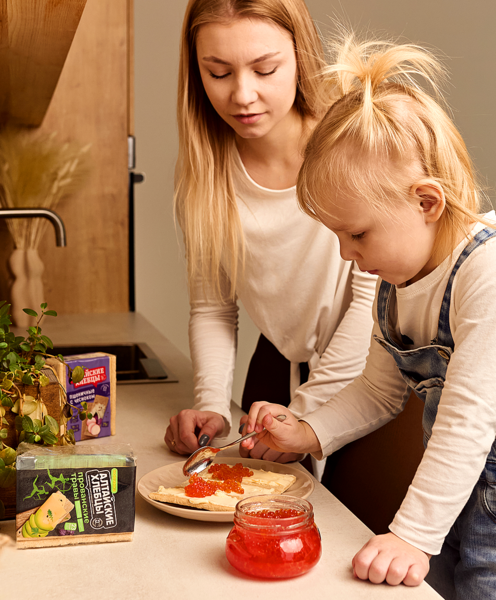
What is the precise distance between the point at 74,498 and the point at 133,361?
42.9 inches

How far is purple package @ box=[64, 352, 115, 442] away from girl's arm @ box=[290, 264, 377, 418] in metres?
0.32

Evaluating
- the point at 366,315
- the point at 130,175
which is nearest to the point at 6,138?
the point at 130,175

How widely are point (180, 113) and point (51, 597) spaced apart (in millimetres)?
987

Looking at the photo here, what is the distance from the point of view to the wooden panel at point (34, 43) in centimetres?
103

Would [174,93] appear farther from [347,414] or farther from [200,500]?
[200,500]

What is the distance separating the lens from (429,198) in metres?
0.85

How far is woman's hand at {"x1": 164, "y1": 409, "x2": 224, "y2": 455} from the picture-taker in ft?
3.38

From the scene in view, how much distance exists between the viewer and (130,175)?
259 centimetres

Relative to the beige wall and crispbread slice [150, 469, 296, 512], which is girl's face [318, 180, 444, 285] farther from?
the beige wall

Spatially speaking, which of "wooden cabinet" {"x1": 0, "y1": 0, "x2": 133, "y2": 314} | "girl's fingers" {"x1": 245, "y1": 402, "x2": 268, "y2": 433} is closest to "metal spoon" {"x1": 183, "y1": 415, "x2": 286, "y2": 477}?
"girl's fingers" {"x1": 245, "y1": 402, "x2": 268, "y2": 433}

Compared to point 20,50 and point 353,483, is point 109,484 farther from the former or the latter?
point 20,50

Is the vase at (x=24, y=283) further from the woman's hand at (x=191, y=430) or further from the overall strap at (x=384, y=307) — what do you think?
the overall strap at (x=384, y=307)

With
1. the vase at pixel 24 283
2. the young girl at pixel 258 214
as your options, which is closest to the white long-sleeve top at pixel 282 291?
the young girl at pixel 258 214

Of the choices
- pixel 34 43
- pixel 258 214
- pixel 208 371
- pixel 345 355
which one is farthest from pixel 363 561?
pixel 34 43
